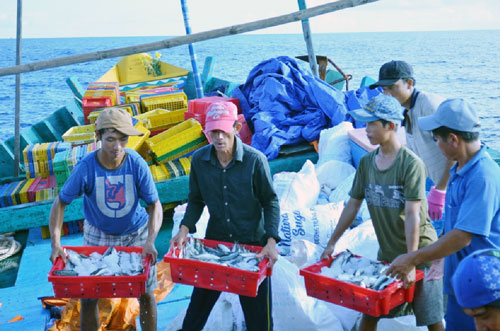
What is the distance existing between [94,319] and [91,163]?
0.97 meters

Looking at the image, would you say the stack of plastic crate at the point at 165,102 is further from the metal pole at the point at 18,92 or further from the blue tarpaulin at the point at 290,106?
the metal pole at the point at 18,92

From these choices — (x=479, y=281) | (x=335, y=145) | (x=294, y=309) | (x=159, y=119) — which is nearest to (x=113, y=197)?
(x=294, y=309)

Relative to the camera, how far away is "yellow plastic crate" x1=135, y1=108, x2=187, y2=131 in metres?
6.92

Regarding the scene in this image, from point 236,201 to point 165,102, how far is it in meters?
5.12

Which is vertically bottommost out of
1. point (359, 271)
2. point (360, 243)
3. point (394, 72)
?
point (360, 243)

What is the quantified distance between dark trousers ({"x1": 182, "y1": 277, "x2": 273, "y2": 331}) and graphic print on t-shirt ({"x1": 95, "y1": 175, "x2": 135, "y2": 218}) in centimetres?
69

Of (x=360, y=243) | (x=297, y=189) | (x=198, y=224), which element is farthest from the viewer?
(x=297, y=189)

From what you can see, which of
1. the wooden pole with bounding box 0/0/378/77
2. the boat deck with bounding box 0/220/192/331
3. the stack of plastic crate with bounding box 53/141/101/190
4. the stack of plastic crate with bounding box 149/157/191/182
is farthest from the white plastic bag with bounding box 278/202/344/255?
the stack of plastic crate with bounding box 53/141/101/190

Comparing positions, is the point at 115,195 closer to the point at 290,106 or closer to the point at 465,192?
the point at 465,192

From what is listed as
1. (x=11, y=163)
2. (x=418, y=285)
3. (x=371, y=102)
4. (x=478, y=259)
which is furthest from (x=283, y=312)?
(x=11, y=163)

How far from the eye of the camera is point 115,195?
11.1 feet

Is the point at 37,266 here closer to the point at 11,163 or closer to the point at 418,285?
the point at 11,163

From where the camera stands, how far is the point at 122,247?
3.33m

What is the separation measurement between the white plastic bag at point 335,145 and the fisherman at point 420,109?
2.21 meters
